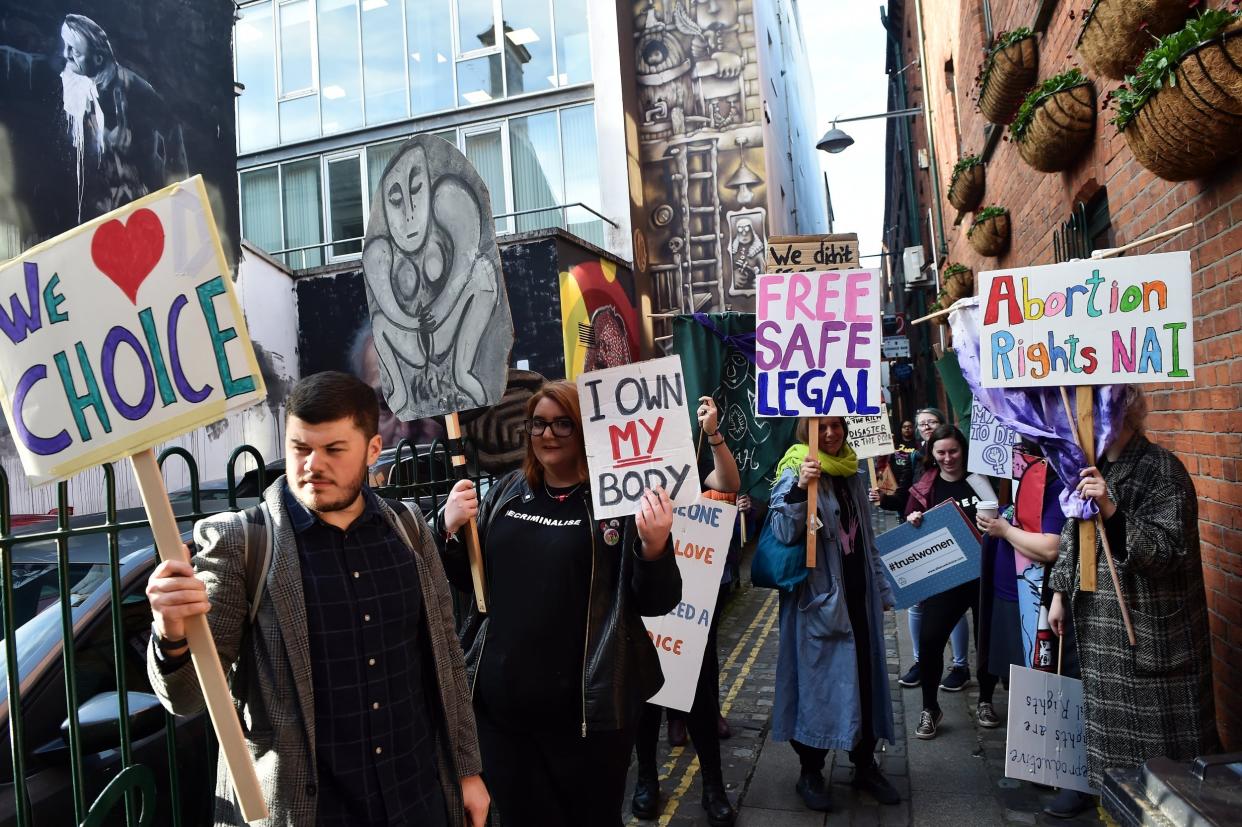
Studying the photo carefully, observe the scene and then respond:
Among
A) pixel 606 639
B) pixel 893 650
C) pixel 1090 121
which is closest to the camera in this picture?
pixel 606 639

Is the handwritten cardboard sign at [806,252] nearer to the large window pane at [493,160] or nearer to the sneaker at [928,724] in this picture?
the sneaker at [928,724]

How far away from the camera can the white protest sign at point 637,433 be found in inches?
118

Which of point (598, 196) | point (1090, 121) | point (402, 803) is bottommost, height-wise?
point (402, 803)

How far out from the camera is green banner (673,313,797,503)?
7992 mm

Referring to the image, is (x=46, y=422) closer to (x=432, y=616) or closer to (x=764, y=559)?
(x=432, y=616)

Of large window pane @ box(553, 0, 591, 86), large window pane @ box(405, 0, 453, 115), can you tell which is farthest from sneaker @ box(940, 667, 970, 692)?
large window pane @ box(405, 0, 453, 115)

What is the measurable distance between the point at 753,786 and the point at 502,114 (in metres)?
16.4

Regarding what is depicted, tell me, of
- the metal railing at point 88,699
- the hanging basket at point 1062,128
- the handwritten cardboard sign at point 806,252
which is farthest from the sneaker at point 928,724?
the metal railing at point 88,699

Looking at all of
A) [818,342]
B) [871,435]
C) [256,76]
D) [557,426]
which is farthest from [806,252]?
[256,76]

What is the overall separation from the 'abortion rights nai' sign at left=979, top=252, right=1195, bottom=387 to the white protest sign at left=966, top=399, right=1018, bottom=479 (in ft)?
7.57

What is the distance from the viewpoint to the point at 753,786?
15.9ft

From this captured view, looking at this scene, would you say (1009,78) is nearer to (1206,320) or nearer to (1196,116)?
(1206,320)

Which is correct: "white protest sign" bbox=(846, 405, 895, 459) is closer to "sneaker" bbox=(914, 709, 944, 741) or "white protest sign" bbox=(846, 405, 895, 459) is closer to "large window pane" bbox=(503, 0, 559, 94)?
"sneaker" bbox=(914, 709, 944, 741)

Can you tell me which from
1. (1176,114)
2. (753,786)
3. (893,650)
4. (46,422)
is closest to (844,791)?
(753,786)
